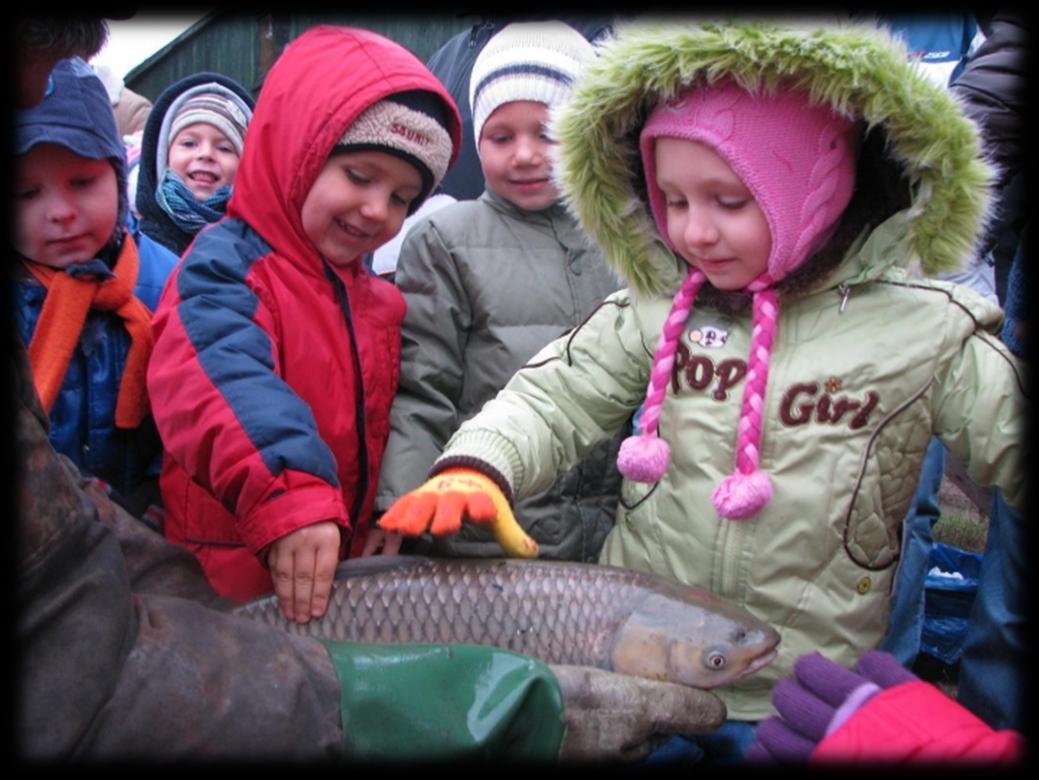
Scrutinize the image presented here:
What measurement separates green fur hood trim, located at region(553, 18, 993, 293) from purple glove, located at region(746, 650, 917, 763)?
906 millimetres

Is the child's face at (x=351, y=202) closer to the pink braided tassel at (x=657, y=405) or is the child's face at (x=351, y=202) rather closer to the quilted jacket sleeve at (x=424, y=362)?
the quilted jacket sleeve at (x=424, y=362)

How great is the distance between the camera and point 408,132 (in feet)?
7.44

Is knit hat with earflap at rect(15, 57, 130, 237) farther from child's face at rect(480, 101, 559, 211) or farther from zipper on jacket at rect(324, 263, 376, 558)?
child's face at rect(480, 101, 559, 211)

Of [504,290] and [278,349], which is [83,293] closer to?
[278,349]

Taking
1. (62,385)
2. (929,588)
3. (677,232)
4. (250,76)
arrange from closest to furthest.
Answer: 1. (677,232)
2. (62,385)
3. (929,588)
4. (250,76)

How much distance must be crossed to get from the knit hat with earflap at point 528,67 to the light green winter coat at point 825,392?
24.2 inches

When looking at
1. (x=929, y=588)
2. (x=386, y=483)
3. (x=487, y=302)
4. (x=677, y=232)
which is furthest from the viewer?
(x=929, y=588)

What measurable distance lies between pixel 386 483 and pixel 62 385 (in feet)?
2.45

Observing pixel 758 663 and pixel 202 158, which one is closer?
pixel 758 663

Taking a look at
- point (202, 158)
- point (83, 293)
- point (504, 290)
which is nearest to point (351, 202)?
point (504, 290)

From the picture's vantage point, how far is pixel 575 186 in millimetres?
2166

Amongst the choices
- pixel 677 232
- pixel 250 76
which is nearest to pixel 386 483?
pixel 677 232

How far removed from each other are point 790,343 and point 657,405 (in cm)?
30

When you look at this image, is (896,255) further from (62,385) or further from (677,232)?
(62,385)
